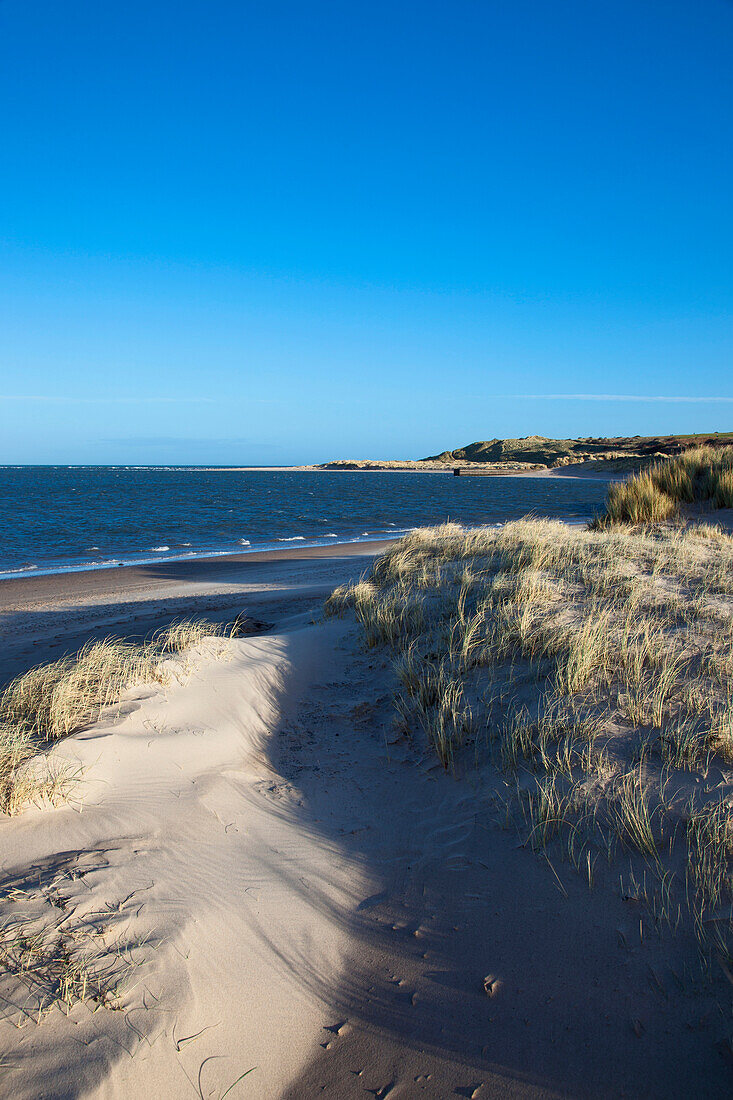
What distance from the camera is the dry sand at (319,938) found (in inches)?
83.2

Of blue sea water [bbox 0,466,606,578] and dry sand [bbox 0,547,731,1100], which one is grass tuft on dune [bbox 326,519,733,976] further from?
blue sea water [bbox 0,466,606,578]

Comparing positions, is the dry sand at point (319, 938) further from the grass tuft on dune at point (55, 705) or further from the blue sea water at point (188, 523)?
the blue sea water at point (188, 523)

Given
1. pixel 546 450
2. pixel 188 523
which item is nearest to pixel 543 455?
pixel 546 450

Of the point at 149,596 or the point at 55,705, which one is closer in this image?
the point at 55,705

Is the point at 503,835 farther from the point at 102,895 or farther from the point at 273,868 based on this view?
the point at 102,895

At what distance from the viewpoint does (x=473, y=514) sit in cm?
3250

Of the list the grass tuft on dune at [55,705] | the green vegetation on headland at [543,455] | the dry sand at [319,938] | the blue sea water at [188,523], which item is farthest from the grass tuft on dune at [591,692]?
the green vegetation on headland at [543,455]

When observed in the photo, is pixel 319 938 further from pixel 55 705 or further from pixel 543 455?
pixel 543 455

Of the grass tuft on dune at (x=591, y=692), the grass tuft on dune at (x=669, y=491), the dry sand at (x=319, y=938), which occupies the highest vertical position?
the grass tuft on dune at (x=669, y=491)

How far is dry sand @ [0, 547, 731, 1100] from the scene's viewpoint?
6.93 ft

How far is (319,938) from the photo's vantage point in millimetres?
2812

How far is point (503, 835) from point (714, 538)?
27.1ft

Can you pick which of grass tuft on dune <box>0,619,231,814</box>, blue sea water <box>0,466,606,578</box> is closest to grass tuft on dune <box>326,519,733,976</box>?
grass tuft on dune <box>0,619,231,814</box>

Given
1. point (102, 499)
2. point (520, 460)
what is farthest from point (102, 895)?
point (520, 460)
